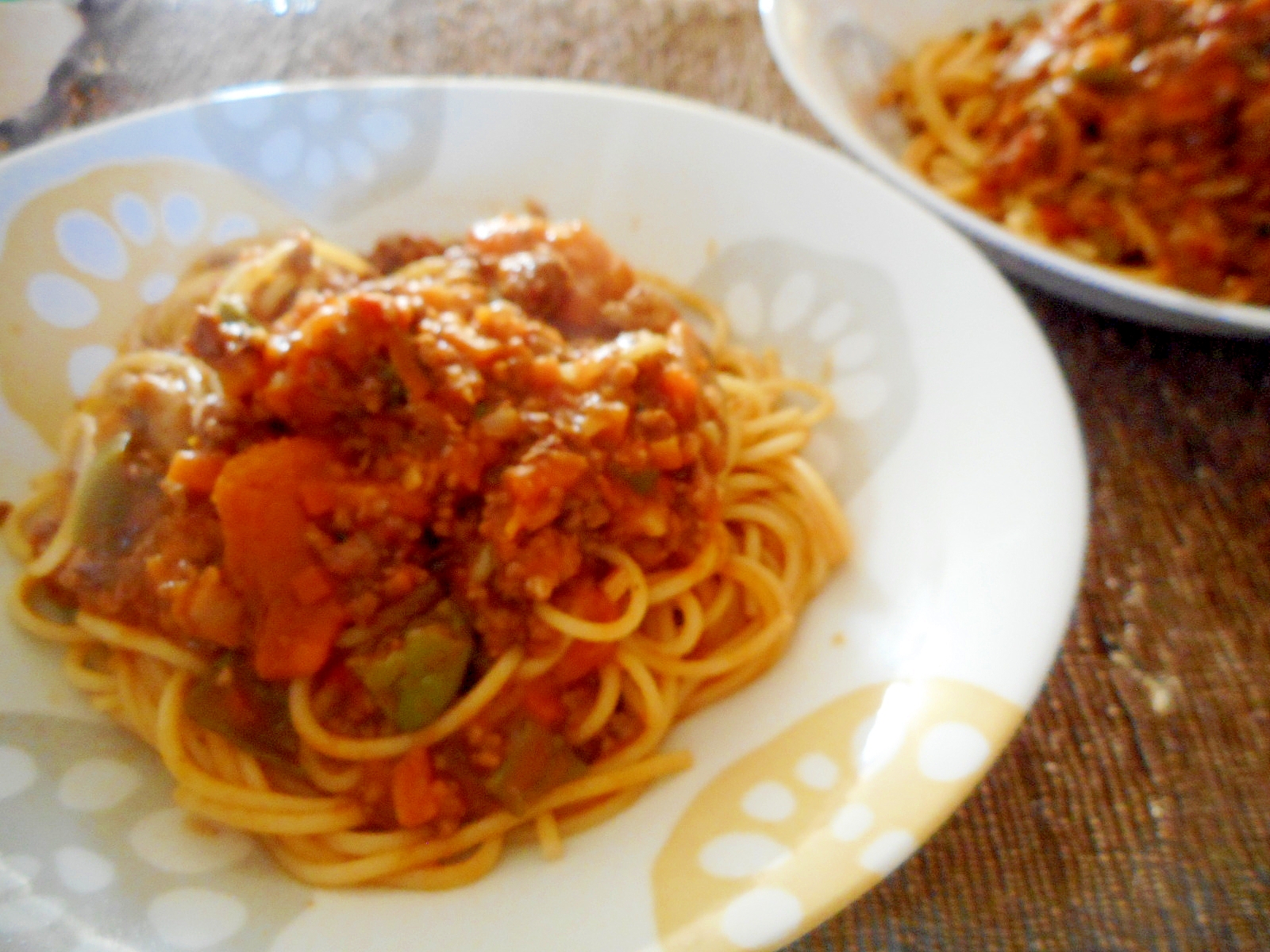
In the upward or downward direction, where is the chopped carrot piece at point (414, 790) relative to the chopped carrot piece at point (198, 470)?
downward

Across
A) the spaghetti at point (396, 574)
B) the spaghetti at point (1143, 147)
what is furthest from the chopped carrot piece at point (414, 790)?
the spaghetti at point (1143, 147)

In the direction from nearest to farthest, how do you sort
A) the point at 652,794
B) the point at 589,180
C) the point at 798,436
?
the point at 652,794
the point at 798,436
the point at 589,180

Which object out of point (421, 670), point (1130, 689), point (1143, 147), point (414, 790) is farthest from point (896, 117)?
point (414, 790)

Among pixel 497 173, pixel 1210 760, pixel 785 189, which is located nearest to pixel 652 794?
pixel 1210 760

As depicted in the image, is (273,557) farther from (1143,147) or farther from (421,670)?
(1143,147)

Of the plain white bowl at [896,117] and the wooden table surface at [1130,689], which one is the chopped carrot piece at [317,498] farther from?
the plain white bowl at [896,117]

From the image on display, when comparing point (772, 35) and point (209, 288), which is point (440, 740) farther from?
point (772, 35)

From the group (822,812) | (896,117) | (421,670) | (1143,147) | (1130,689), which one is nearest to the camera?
(822,812)
